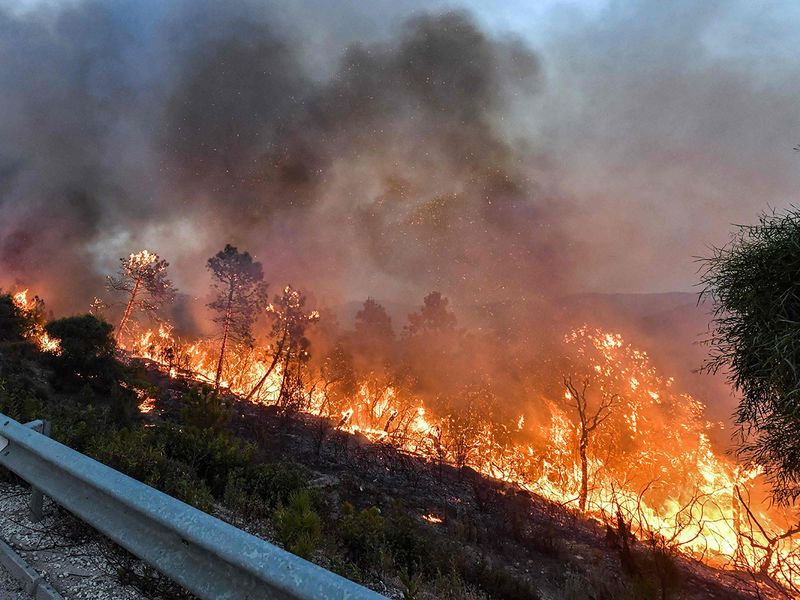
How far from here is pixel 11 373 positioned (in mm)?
16062

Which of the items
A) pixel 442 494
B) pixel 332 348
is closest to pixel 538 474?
pixel 332 348

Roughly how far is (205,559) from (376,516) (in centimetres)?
565

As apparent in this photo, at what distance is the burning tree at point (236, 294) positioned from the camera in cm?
4091

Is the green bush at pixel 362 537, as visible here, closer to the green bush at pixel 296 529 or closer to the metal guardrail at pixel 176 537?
the green bush at pixel 296 529

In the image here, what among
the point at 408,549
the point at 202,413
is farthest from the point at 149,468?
the point at 202,413

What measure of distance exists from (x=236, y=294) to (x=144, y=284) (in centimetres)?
930

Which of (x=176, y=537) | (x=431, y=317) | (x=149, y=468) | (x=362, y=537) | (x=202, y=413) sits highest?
(x=431, y=317)

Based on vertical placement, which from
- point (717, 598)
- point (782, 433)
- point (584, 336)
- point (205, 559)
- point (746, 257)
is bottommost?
point (717, 598)

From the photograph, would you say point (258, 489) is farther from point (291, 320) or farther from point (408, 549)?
point (291, 320)

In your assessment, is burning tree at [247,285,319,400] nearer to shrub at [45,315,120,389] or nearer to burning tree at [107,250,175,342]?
burning tree at [107,250,175,342]

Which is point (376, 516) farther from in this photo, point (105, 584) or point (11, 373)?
point (11, 373)

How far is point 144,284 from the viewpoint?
41.4m

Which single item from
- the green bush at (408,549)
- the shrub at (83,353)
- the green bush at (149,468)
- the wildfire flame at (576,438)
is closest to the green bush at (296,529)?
the green bush at (149,468)

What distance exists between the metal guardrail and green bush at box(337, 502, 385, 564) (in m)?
4.30
